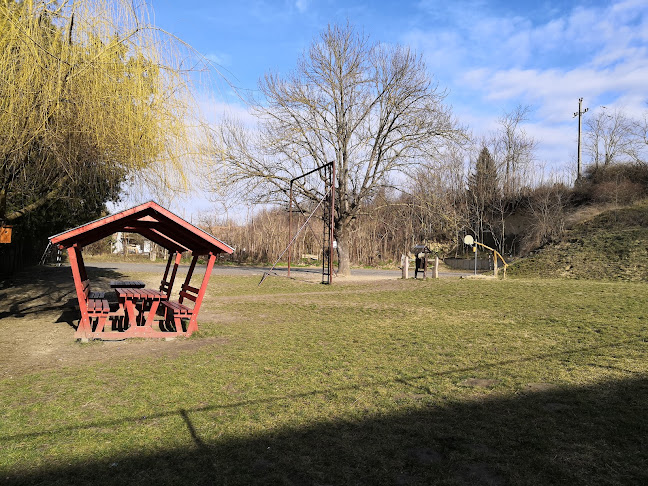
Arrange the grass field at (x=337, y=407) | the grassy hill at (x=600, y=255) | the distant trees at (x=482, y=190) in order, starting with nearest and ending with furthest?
the grass field at (x=337, y=407) → the grassy hill at (x=600, y=255) → the distant trees at (x=482, y=190)

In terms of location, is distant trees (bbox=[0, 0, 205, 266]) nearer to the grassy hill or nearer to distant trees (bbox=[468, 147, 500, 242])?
the grassy hill

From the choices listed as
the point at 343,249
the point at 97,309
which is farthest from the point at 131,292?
the point at 343,249

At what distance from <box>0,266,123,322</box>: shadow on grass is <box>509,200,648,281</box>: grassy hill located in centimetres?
1990

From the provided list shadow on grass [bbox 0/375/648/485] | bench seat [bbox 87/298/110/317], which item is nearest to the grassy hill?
shadow on grass [bbox 0/375/648/485]

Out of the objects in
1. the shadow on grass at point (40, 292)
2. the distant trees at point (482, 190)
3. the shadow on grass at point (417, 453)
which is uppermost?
the distant trees at point (482, 190)

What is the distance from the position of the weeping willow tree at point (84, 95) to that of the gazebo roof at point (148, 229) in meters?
1.38

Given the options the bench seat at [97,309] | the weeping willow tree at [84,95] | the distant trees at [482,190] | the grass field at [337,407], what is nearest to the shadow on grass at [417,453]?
the grass field at [337,407]

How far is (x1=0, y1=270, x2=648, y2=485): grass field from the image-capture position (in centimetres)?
372

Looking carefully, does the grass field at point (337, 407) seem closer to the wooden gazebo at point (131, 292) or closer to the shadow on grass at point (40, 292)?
the wooden gazebo at point (131, 292)

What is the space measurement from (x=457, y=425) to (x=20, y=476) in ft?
11.5

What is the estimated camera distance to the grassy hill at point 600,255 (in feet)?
74.7

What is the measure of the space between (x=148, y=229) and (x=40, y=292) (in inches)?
279

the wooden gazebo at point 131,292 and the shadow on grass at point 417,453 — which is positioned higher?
the wooden gazebo at point 131,292

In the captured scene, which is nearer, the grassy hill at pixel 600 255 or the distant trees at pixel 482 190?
the grassy hill at pixel 600 255
